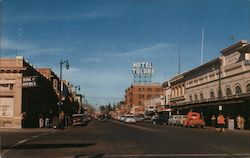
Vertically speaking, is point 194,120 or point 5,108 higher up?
point 5,108

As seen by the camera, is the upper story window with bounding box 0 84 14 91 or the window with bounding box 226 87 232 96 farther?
the window with bounding box 226 87 232 96

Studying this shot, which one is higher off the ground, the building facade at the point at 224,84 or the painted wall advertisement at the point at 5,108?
the building facade at the point at 224,84

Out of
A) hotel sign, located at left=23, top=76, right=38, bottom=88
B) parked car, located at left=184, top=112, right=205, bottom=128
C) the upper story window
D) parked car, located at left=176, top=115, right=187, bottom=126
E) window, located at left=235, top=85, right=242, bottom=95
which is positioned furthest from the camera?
parked car, located at left=176, top=115, right=187, bottom=126

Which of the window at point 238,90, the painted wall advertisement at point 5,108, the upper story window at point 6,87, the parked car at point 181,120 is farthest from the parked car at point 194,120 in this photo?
the upper story window at point 6,87

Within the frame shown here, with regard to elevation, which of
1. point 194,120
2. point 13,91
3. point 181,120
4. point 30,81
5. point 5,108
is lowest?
point 181,120

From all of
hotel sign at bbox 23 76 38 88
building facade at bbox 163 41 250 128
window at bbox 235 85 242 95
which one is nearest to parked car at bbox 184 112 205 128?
building facade at bbox 163 41 250 128

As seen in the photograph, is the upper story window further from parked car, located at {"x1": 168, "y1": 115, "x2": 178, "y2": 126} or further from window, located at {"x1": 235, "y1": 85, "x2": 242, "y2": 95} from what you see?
window, located at {"x1": 235, "y1": 85, "x2": 242, "y2": 95}

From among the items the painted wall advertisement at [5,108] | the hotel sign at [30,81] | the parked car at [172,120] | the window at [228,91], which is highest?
the hotel sign at [30,81]

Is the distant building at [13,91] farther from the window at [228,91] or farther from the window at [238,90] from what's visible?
the window at [228,91]

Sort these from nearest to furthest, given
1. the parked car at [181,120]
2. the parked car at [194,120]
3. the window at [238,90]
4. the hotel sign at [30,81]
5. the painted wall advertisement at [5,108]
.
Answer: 1. the hotel sign at [30,81]
2. the painted wall advertisement at [5,108]
3. the window at [238,90]
4. the parked car at [194,120]
5. the parked car at [181,120]

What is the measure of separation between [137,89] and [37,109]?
405 feet

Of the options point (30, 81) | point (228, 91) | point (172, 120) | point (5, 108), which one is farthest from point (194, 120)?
point (5, 108)

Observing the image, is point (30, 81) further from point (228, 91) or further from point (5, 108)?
point (228, 91)

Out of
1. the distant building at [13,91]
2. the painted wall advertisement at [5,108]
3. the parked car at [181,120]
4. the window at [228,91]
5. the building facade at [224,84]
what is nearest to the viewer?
the distant building at [13,91]
